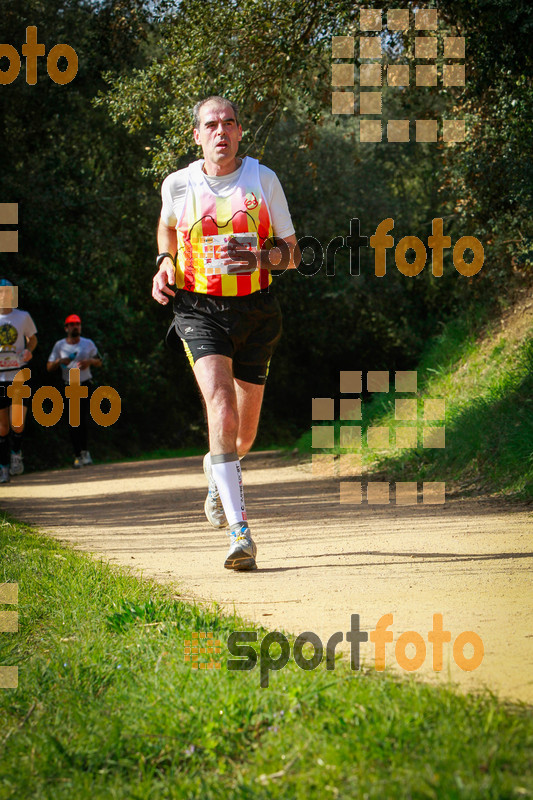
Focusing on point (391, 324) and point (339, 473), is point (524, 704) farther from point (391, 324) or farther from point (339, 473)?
point (391, 324)

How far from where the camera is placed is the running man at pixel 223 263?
4.98 m

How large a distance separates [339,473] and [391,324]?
10.9 metres

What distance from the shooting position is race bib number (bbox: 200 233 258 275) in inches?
197

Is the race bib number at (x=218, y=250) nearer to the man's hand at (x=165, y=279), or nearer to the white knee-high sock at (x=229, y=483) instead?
the man's hand at (x=165, y=279)

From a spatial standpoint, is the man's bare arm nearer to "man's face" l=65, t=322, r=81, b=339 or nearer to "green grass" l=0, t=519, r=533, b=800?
"green grass" l=0, t=519, r=533, b=800

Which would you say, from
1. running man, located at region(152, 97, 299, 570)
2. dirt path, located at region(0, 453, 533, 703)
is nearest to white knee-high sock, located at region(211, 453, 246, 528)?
running man, located at region(152, 97, 299, 570)

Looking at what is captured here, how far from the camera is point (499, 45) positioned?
8.76 metres

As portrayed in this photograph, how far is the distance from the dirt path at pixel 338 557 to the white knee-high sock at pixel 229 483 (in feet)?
1.06

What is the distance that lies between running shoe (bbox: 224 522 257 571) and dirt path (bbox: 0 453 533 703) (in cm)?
7

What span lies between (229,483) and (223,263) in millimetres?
1148

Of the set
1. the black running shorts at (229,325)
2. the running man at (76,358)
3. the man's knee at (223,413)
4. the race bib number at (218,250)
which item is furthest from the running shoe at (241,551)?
the running man at (76,358)

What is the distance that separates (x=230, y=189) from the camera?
199 inches

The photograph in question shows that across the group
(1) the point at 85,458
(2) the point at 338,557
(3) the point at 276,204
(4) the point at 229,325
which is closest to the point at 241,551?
(2) the point at 338,557

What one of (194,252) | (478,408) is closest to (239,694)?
(194,252)
